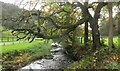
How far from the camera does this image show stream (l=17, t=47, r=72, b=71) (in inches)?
156

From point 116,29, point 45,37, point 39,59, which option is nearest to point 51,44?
point 45,37

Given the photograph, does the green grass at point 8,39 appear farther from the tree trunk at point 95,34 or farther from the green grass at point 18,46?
the tree trunk at point 95,34

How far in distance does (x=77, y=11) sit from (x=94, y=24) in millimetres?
394

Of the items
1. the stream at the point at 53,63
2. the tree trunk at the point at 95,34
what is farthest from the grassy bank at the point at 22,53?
the tree trunk at the point at 95,34

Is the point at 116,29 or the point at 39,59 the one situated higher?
the point at 116,29

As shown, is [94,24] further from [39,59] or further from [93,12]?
[39,59]

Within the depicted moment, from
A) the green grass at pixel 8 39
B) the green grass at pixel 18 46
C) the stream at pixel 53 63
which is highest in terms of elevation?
the green grass at pixel 8 39

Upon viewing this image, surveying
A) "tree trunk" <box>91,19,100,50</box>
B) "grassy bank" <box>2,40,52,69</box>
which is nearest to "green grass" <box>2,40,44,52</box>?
"grassy bank" <box>2,40,52,69</box>

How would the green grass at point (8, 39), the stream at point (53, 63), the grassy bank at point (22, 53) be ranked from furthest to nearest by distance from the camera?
the stream at point (53, 63) → the grassy bank at point (22, 53) → the green grass at point (8, 39)

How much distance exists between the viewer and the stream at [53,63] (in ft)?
13.0

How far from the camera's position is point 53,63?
4285 millimetres

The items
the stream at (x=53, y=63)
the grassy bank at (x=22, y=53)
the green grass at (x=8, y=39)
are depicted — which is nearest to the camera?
the green grass at (x=8, y=39)

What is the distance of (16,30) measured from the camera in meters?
3.56

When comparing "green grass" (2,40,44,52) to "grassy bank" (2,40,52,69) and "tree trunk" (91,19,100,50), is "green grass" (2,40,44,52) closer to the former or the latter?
"grassy bank" (2,40,52,69)
